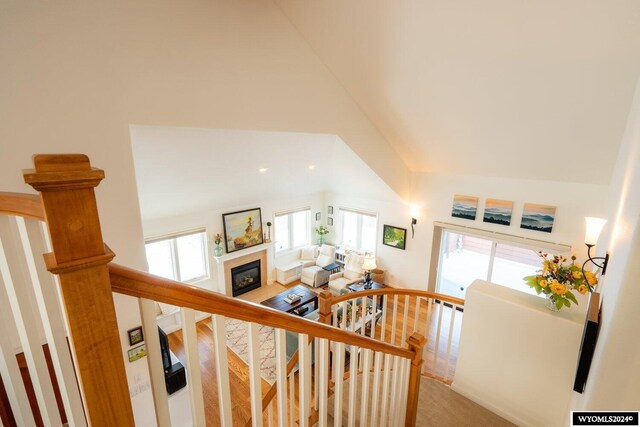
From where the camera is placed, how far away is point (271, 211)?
758 cm

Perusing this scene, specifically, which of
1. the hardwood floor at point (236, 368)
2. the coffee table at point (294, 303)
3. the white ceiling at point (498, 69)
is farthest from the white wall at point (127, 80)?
the coffee table at point (294, 303)

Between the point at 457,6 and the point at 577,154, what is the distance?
2727mm

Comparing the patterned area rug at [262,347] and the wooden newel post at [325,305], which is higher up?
the wooden newel post at [325,305]

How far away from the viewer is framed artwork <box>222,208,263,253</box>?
6.70m

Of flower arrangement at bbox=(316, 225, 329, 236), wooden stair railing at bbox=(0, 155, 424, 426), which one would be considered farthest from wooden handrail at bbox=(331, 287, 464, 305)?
flower arrangement at bbox=(316, 225, 329, 236)

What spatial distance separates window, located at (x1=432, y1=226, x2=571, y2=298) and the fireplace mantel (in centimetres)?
417

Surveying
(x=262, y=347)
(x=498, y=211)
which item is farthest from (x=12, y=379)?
(x=498, y=211)

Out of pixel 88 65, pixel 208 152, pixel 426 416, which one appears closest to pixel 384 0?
pixel 88 65

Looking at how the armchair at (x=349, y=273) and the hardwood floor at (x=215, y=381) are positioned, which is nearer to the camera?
the hardwood floor at (x=215, y=381)

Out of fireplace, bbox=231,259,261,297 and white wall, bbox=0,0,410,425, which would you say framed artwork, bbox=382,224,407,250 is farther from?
white wall, bbox=0,0,410,425

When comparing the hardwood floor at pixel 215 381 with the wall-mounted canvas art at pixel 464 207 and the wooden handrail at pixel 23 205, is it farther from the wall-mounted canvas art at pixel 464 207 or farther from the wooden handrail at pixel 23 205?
the wall-mounted canvas art at pixel 464 207

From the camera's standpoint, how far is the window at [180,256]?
19.1ft

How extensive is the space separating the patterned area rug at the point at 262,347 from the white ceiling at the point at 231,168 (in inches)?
92.4

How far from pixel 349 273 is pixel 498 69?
558 cm
